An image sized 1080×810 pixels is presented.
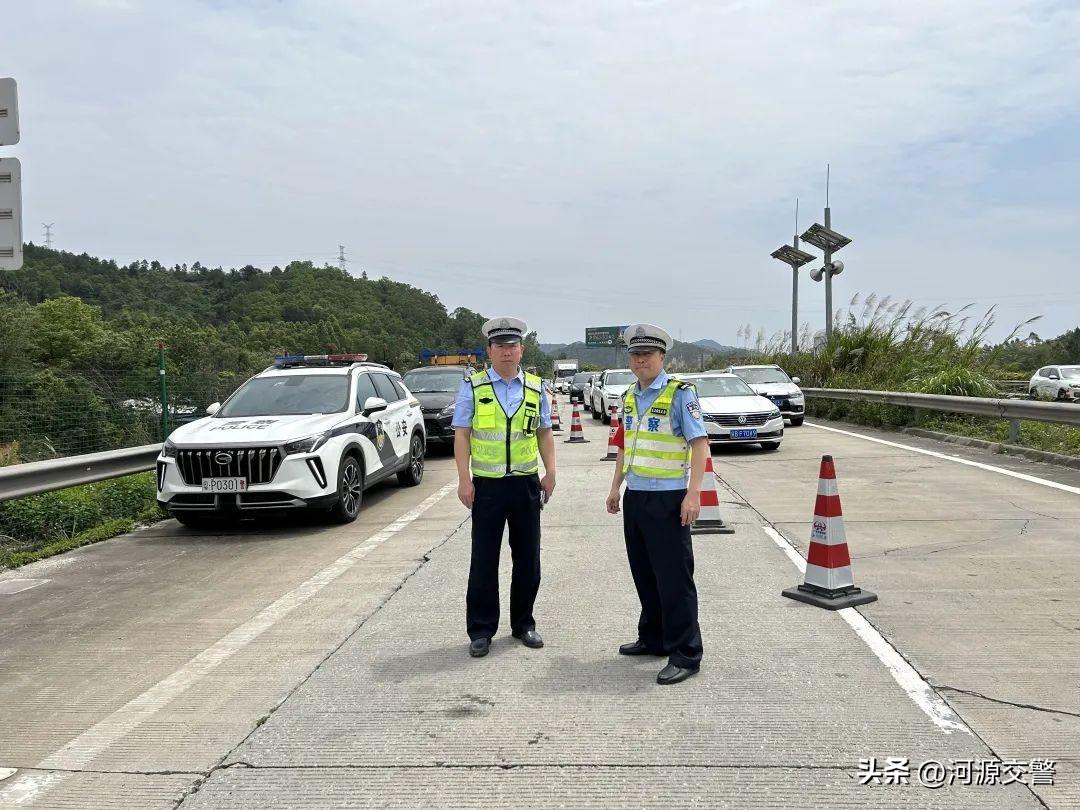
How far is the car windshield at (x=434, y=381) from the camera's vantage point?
17.2 m

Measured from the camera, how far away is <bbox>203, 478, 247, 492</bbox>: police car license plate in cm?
845

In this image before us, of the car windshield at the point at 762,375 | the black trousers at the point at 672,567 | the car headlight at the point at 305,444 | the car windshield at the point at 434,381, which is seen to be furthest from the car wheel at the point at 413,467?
the car windshield at the point at 762,375

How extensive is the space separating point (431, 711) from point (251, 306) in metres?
79.6

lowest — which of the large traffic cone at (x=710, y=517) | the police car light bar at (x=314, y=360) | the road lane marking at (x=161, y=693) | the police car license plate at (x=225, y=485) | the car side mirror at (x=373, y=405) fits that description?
the road lane marking at (x=161, y=693)

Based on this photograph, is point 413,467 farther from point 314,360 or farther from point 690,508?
point 690,508

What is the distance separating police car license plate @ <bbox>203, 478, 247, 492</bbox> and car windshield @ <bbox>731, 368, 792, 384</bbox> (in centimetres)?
1487

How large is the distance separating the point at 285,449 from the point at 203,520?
70.8 inches

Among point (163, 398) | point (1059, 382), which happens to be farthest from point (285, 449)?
point (1059, 382)

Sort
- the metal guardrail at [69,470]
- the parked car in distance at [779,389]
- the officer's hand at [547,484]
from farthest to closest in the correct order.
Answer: the parked car in distance at [779,389] → the metal guardrail at [69,470] → the officer's hand at [547,484]

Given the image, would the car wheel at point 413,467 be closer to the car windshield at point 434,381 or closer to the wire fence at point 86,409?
the wire fence at point 86,409

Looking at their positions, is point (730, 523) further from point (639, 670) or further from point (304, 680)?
point (304, 680)

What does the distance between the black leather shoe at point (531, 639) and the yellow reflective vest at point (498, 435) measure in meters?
0.91

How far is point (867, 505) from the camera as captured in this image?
9.45 meters

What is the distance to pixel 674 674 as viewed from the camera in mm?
4332
